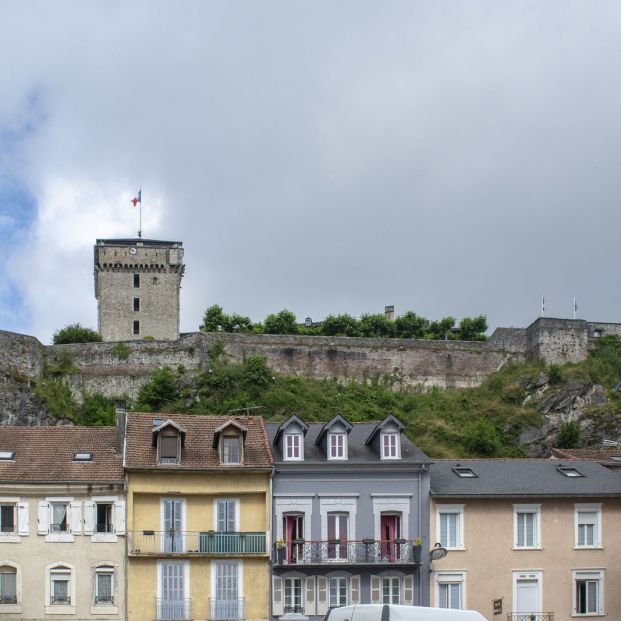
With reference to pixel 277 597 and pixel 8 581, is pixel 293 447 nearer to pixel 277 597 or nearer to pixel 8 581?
pixel 277 597

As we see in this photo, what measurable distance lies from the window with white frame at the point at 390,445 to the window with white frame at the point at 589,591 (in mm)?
7587

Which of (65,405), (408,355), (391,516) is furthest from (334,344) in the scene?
(391,516)

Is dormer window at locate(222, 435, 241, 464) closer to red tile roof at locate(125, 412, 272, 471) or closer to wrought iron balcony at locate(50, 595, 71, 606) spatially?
red tile roof at locate(125, 412, 272, 471)

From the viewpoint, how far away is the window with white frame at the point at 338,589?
41031 millimetres

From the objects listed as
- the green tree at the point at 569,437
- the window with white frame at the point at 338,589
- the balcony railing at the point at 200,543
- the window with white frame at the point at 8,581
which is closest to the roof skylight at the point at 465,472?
the window with white frame at the point at 338,589

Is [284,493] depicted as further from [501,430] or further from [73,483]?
[501,430]

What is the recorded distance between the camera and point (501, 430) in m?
74.8

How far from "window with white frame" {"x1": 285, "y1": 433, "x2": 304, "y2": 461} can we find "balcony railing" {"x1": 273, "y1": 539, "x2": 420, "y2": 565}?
300 cm

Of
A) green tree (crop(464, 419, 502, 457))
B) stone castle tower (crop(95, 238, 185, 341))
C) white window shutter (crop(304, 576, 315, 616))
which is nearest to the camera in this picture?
white window shutter (crop(304, 576, 315, 616))

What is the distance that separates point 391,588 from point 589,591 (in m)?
7.11

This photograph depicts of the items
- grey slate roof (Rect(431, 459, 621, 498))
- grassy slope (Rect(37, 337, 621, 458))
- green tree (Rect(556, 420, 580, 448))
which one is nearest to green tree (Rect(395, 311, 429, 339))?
grassy slope (Rect(37, 337, 621, 458))

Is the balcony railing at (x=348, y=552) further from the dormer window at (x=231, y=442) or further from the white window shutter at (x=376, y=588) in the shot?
the dormer window at (x=231, y=442)

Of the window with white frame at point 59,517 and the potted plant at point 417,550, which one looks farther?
the potted plant at point 417,550

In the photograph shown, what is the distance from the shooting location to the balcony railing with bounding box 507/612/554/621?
41.2 metres
